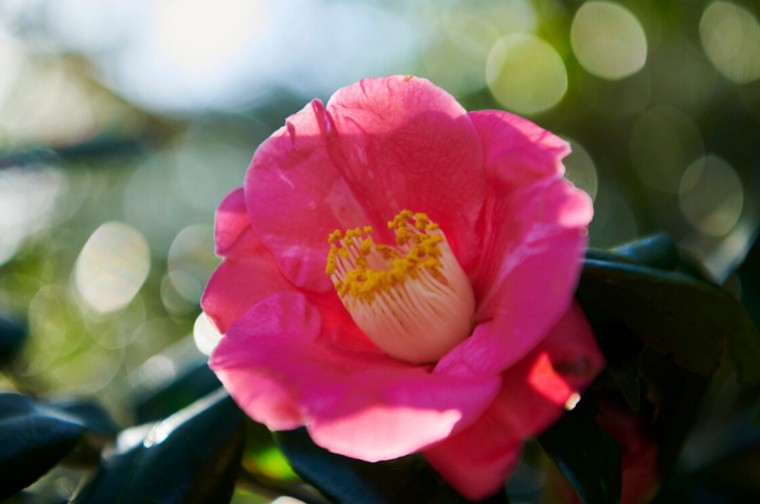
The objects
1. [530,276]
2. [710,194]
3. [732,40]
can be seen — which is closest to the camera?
[530,276]

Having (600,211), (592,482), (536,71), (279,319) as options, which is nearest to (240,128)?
(536,71)

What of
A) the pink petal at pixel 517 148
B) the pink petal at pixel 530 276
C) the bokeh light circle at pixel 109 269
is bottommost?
the bokeh light circle at pixel 109 269

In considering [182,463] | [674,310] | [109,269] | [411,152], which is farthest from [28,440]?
[109,269]

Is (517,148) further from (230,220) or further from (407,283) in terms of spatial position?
(230,220)

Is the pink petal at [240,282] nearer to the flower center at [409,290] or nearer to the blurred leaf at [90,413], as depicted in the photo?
the flower center at [409,290]

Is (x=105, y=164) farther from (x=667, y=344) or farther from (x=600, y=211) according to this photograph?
(x=667, y=344)

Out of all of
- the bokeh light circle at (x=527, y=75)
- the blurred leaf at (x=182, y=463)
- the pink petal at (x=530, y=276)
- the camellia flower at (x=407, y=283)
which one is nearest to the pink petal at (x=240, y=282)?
the camellia flower at (x=407, y=283)

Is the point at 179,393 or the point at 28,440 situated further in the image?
the point at 179,393

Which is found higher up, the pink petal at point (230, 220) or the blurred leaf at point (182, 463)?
the pink petal at point (230, 220)

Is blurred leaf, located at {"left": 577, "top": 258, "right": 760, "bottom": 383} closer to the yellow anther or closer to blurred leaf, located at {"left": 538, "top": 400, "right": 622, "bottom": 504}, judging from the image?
blurred leaf, located at {"left": 538, "top": 400, "right": 622, "bottom": 504}
